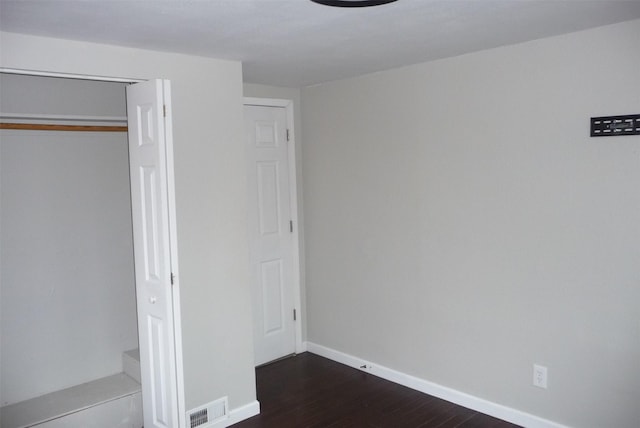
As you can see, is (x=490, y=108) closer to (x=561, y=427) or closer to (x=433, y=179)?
(x=433, y=179)

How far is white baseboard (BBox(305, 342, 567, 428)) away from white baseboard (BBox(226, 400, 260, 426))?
0.95 meters

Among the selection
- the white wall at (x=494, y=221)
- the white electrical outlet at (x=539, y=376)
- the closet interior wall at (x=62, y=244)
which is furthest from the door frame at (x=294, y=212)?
the white electrical outlet at (x=539, y=376)

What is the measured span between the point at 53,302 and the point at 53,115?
4.01 feet

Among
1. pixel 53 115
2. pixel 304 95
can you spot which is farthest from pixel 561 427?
pixel 53 115

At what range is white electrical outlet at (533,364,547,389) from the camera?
3.07 m

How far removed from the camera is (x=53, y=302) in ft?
11.6

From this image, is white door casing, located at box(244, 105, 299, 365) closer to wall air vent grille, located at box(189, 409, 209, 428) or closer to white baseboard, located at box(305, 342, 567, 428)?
white baseboard, located at box(305, 342, 567, 428)

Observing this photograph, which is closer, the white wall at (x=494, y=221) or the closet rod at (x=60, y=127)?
the white wall at (x=494, y=221)

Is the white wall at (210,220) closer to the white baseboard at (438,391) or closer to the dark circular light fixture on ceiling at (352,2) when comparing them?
the white baseboard at (438,391)

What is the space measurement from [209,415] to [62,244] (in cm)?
149

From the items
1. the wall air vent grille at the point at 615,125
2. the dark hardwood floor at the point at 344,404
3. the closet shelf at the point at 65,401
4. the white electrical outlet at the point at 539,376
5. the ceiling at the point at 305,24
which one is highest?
the ceiling at the point at 305,24

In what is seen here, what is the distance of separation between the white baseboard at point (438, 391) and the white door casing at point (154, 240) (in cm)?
162

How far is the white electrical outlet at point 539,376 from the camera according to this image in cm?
307

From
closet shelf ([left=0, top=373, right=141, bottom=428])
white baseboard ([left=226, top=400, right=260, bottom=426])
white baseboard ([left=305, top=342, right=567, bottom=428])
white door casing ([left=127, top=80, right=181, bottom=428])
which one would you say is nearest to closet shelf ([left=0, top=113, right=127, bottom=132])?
white door casing ([left=127, top=80, right=181, bottom=428])
